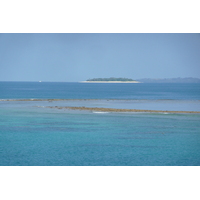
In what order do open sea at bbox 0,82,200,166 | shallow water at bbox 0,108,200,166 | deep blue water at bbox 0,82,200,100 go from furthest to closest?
deep blue water at bbox 0,82,200,100 → shallow water at bbox 0,108,200,166 → open sea at bbox 0,82,200,166

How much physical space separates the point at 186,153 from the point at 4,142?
7869mm

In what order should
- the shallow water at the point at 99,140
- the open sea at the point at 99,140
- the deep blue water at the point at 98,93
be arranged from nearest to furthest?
the open sea at the point at 99,140
the shallow water at the point at 99,140
the deep blue water at the point at 98,93

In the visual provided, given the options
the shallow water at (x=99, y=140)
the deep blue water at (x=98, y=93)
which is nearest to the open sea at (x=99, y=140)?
the shallow water at (x=99, y=140)

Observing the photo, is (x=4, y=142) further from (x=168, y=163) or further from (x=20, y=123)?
(x=168, y=163)

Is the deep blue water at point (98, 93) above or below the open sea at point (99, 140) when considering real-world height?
above

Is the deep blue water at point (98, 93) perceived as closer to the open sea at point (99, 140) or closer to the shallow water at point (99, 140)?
the open sea at point (99, 140)

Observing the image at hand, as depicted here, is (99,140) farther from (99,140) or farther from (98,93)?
(98,93)

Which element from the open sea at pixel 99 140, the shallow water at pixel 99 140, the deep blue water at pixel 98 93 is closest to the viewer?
the open sea at pixel 99 140

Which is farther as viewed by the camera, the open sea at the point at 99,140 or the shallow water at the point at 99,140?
the shallow water at the point at 99,140

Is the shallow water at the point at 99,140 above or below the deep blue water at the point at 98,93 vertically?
below

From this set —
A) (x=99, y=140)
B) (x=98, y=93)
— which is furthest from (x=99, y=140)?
(x=98, y=93)

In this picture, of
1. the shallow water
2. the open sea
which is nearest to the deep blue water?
the open sea

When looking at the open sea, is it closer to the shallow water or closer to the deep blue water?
the shallow water

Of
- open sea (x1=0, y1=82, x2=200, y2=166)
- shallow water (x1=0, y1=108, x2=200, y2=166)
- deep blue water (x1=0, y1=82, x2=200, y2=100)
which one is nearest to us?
open sea (x1=0, y1=82, x2=200, y2=166)
